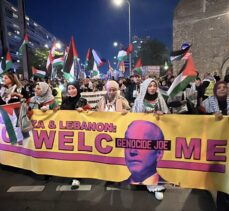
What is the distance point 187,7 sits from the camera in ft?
81.5

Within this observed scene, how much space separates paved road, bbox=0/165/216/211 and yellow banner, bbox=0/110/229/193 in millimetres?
300

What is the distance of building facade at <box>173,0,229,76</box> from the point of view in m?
22.6

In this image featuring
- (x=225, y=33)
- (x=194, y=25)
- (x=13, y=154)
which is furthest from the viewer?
(x=194, y=25)

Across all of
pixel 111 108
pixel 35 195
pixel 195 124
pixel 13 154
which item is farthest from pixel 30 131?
pixel 195 124

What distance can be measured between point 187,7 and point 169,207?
24631 millimetres

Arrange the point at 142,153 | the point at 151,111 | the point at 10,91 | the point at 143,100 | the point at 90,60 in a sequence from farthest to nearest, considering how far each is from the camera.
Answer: the point at 90,60
the point at 10,91
the point at 143,100
the point at 151,111
the point at 142,153

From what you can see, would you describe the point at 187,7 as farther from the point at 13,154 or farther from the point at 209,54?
the point at 13,154

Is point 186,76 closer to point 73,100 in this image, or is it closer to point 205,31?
point 73,100

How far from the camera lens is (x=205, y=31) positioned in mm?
23641

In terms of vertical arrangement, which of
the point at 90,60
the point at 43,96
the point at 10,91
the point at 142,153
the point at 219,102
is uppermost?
the point at 90,60

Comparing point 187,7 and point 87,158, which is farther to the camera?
point 187,7

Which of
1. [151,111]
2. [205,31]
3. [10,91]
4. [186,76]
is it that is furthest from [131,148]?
[205,31]

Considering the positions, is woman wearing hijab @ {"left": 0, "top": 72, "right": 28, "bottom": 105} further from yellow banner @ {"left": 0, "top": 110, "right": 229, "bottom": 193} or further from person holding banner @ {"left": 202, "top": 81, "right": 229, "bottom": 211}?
person holding banner @ {"left": 202, "top": 81, "right": 229, "bottom": 211}

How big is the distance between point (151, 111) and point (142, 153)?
25.5 inches
